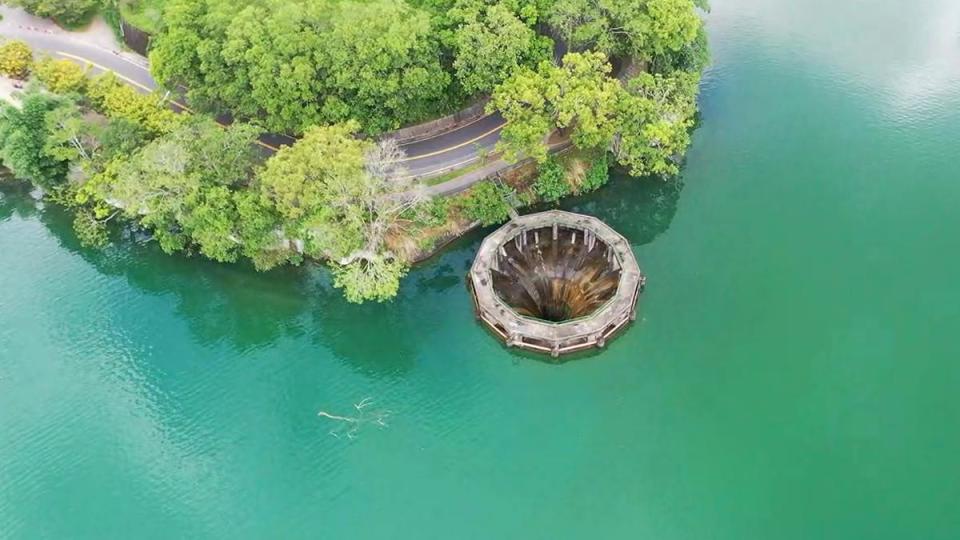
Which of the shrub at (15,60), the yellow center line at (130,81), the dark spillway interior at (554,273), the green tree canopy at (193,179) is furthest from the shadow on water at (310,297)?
the shrub at (15,60)

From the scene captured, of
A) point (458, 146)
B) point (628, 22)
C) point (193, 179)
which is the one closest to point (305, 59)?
point (193, 179)

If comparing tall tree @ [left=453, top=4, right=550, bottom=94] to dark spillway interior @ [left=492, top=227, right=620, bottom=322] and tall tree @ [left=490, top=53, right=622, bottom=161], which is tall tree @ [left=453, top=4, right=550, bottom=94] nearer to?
tall tree @ [left=490, top=53, right=622, bottom=161]

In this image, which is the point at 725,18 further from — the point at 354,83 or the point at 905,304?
the point at 354,83

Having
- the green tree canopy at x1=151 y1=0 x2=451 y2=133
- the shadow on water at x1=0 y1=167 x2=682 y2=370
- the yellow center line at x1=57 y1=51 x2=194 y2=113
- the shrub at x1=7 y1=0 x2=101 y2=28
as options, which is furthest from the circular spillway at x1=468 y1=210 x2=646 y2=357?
the shrub at x1=7 y1=0 x2=101 y2=28

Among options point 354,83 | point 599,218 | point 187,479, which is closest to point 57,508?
point 187,479

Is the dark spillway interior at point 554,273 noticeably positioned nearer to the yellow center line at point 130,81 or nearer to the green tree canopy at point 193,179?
the green tree canopy at point 193,179
